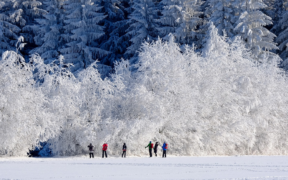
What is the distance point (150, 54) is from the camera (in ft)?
106

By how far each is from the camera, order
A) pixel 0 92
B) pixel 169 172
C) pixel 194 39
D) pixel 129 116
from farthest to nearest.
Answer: pixel 194 39
pixel 129 116
pixel 0 92
pixel 169 172

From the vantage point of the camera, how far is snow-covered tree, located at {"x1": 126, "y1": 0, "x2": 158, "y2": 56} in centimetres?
4356

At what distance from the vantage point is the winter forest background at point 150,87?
28.4m

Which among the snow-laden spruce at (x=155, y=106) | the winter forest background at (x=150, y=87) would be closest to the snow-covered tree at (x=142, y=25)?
the winter forest background at (x=150, y=87)

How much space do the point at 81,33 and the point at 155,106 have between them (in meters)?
17.2

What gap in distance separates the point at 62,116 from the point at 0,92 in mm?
4460

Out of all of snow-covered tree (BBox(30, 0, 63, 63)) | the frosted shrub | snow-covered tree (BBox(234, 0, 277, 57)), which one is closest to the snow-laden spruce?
the frosted shrub

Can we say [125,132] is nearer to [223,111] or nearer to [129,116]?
[129,116]

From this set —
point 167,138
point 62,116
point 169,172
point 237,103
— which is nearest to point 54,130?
point 62,116

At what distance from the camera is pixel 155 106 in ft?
98.9

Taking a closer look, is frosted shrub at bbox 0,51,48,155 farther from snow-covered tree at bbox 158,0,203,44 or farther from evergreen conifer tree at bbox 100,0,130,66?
snow-covered tree at bbox 158,0,203,44

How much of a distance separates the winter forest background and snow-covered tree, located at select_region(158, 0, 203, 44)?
0.37ft

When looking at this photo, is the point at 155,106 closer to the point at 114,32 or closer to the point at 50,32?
the point at 114,32

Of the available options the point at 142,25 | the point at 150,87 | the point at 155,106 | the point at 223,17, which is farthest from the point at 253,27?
the point at 155,106
